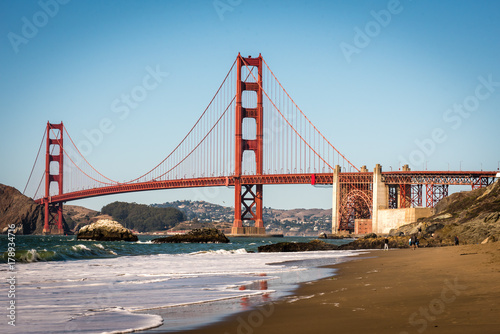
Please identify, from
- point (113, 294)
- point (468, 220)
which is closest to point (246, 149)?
point (468, 220)

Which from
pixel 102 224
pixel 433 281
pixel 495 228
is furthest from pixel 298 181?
pixel 433 281

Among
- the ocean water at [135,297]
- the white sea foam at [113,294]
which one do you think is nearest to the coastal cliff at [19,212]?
the white sea foam at [113,294]

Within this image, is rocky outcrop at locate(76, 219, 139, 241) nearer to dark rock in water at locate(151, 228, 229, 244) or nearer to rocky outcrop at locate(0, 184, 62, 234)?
dark rock in water at locate(151, 228, 229, 244)

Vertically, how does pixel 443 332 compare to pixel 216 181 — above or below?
below

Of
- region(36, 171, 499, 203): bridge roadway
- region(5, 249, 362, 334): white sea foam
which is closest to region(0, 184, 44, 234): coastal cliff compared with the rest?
region(36, 171, 499, 203): bridge roadway

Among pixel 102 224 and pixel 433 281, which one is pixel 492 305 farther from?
pixel 102 224

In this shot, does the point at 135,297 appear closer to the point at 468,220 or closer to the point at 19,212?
the point at 468,220
